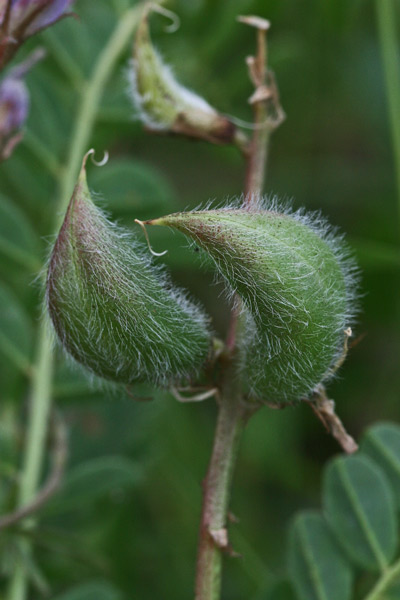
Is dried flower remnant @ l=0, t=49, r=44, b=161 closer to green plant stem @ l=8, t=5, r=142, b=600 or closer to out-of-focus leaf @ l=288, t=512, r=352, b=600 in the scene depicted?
green plant stem @ l=8, t=5, r=142, b=600

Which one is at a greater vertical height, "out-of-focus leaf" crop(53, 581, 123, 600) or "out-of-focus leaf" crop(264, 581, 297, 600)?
"out-of-focus leaf" crop(264, 581, 297, 600)

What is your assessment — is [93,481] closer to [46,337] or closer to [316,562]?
[46,337]

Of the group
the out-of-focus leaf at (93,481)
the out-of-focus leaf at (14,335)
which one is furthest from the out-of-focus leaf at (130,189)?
the out-of-focus leaf at (93,481)

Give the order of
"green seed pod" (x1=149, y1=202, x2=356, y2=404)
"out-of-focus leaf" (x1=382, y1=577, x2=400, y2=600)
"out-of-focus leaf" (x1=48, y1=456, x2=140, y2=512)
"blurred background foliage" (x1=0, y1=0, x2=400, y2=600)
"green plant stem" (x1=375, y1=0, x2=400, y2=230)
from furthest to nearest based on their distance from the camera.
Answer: "green plant stem" (x1=375, y1=0, x2=400, y2=230) < "blurred background foliage" (x1=0, y1=0, x2=400, y2=600) < "out-of-focus leaf" (x1=48, y1=456, x2=140, y2=512) < "out-of-focus leaf" (x1=382, y1=577, x2=400, y2=600) < "green seed pod" (x1=149, y1=202, x2=356, y2=404)

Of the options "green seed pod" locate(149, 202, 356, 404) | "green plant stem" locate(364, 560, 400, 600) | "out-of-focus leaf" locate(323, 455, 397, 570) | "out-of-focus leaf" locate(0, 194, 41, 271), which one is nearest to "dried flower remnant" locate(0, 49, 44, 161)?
"out-of-focus leaf" locate(0, 194, 41, 271)

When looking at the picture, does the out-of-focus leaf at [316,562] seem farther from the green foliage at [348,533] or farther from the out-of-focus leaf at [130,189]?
the out-of-focus leaf at [130,189]

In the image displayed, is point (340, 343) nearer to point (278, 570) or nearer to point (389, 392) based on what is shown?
point (278, 570)

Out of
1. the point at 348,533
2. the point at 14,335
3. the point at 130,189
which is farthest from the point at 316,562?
the point at 130,189

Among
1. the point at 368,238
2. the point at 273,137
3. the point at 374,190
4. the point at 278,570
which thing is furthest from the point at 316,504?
the point at 273,137
